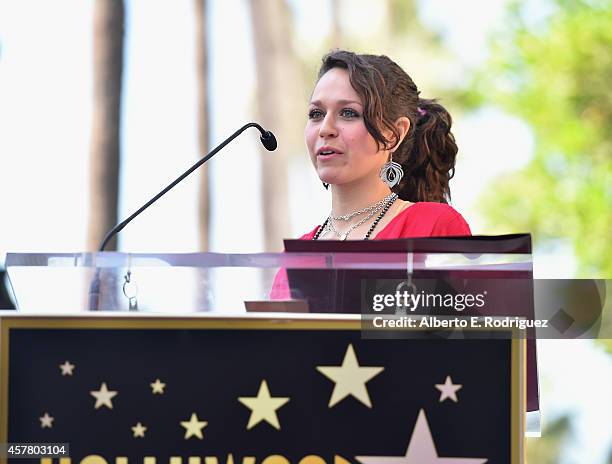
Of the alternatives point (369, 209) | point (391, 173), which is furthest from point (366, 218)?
point (391, 173)

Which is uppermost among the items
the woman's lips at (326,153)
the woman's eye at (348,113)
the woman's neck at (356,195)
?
the woman's eye at (348,113)

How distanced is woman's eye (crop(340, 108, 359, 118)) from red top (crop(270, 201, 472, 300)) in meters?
0.34

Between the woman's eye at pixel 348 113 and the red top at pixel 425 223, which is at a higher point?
the woman's eye at pixel 348 113

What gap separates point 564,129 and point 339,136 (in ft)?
46.1

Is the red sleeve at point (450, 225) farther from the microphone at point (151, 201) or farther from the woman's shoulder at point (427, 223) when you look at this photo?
the microphone at point (151, 201)

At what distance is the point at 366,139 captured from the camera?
4625 mm

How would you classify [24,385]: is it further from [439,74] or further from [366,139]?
[439,74]

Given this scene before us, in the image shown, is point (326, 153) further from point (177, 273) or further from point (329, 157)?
point (177, 273)

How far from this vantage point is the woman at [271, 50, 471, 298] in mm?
4582

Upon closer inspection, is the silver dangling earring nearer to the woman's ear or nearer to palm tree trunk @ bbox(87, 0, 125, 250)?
the woman's ear

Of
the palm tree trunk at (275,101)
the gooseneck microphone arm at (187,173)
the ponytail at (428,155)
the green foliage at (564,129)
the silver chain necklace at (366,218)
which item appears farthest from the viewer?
the palm tree trunk at (275,101)

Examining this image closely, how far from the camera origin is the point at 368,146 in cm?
464

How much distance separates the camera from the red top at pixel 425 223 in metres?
4.42

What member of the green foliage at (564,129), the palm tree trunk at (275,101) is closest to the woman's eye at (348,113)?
the green foliage at (564,129)
